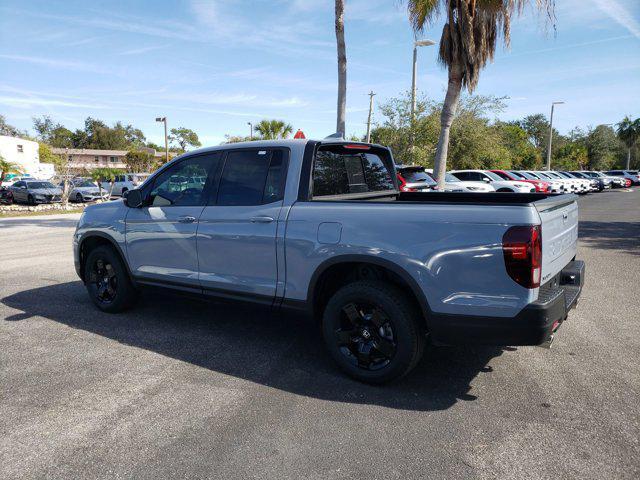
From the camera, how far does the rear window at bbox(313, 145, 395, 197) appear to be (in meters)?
4.23

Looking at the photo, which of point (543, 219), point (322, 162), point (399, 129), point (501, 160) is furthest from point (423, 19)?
point (501, 160)

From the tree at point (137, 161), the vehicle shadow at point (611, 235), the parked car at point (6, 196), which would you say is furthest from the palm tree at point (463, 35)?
the tree at point (137, 161)

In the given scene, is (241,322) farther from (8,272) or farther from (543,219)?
(8,272)

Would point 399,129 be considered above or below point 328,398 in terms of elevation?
above

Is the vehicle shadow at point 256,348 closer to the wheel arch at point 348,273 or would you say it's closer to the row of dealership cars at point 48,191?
the wheel arch at point 348,273

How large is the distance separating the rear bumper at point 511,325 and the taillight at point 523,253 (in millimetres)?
190

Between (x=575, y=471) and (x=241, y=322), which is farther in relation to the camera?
(x=241, y=322)

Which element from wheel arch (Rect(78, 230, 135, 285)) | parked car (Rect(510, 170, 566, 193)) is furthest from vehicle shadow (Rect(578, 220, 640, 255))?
parked car (Rect(510, 170, 566, 193))

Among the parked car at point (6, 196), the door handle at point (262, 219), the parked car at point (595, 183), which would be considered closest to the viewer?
the door handle at point (262, 219)

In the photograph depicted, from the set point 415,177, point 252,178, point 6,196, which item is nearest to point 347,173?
point 252,178

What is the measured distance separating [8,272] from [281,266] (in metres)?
5.99

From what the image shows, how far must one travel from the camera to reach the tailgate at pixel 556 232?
3.20 m

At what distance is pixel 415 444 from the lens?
115 inches

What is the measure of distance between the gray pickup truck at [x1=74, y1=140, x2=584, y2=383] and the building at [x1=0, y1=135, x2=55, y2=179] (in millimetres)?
Answer: 48820
